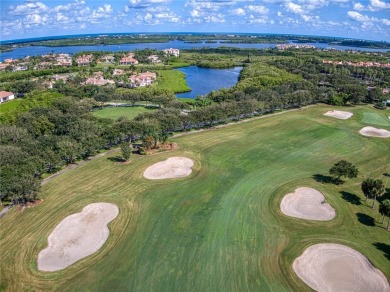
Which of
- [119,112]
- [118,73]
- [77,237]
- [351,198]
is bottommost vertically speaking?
[77,237]

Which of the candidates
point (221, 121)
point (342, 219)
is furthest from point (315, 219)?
point (221, 121)

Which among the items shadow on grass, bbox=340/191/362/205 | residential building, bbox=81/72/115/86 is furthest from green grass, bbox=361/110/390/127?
residential building, bbox=81/72/115/86

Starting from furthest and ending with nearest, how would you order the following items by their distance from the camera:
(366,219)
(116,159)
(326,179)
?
(116,159)
(326,179)
(366,219)

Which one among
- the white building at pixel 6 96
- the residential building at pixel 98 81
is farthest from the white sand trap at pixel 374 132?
the white building at pixel 6 96

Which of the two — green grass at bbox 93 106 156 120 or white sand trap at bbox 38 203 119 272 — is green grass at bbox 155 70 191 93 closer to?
green grass at bbox 93 106 156 120

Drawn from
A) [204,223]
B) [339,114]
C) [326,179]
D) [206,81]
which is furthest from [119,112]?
[339,114]

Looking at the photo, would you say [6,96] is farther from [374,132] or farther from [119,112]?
[374,132]

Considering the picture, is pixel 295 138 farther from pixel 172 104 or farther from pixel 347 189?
pixel 172 104
